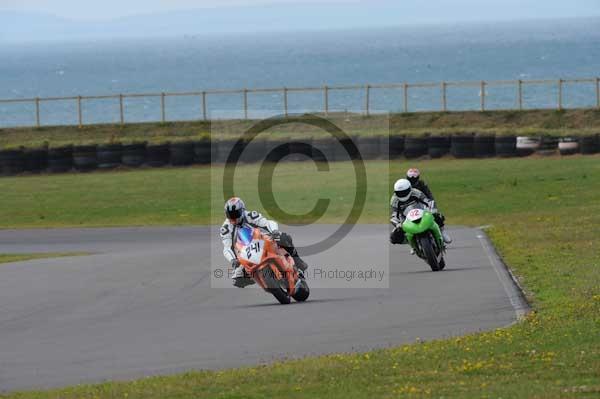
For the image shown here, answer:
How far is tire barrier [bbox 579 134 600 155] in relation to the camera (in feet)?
142

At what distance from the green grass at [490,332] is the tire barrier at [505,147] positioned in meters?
3.57

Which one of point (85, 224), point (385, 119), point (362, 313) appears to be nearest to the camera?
point (362, 313)

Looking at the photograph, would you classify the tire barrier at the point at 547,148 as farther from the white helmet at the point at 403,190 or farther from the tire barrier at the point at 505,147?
the white helmet at the point at 403,190

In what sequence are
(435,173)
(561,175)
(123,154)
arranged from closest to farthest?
(561,175), (435,173), (123,154)

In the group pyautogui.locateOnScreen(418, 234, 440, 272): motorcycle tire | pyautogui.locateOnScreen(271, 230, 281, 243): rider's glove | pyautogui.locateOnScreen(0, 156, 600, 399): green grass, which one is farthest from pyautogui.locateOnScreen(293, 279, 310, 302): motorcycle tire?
pyautogui.locateOnScreen(418, 234, 440, 272): motorcycle tire

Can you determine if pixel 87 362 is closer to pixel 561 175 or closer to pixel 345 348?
pixel 345 348

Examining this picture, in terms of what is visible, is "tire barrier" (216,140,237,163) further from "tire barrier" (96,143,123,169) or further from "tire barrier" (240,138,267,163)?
"tire barrier" (96,143,123,169)

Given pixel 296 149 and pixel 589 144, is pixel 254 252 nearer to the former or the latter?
pixel 296 149

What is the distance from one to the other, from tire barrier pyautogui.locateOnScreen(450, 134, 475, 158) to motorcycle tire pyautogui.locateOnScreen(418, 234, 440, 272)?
24.7 m

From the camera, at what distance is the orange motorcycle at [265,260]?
16141mm

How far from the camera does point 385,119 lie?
5131 cm

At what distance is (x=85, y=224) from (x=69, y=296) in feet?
51.7

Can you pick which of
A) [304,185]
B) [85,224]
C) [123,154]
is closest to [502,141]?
[304,185]

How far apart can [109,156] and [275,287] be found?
2931 cm
